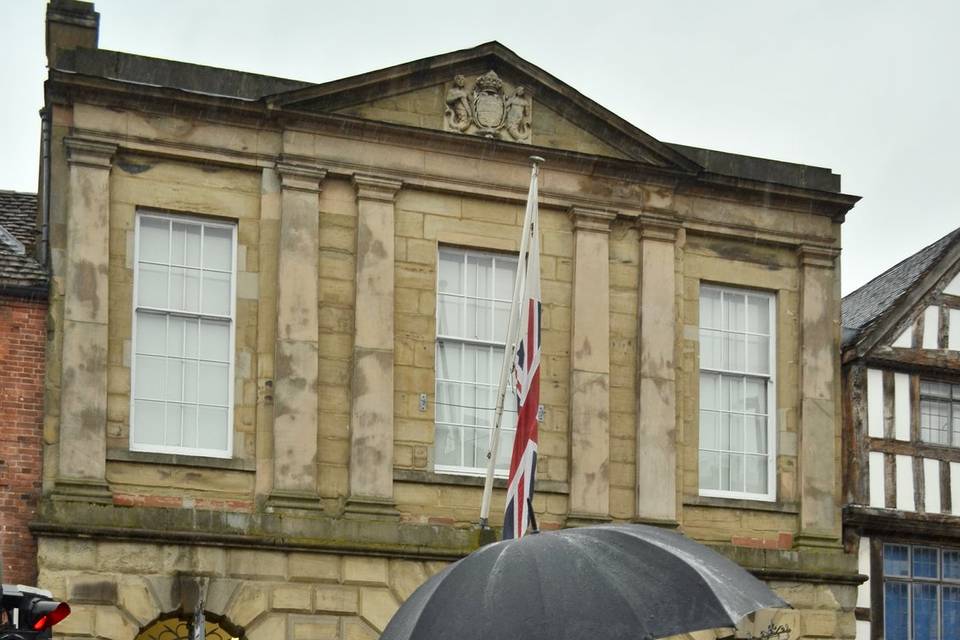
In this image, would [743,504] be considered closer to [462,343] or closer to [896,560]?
[896,560]

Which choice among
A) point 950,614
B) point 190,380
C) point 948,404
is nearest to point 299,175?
point 190,380

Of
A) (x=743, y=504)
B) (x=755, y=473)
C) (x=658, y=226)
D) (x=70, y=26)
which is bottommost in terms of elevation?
(x=743, y=504)

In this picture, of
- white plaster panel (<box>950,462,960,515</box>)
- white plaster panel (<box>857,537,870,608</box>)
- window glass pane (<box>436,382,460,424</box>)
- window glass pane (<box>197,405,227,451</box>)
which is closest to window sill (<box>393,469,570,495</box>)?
window glass pane (<box>436,382,460,424</box>)

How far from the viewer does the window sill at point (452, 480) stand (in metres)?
20.2

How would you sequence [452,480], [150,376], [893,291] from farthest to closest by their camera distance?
[893,291] < [452,480] < [150,376]

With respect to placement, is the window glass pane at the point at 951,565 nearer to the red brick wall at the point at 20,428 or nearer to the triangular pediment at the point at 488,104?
the triangular pediment at the point at 488,104

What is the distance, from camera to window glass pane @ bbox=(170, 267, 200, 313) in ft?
65.0

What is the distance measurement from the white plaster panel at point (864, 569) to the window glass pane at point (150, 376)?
842 cm

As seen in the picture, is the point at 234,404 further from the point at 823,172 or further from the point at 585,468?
the point at 823,172

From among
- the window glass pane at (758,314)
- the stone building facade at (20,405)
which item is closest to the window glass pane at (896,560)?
the window glass pane at (758,314)

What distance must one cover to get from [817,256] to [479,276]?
4254 mm

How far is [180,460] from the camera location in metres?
19.3

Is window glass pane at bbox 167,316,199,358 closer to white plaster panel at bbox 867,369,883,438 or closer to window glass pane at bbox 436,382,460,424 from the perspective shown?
window glass pane at bbox 436,382,460,424

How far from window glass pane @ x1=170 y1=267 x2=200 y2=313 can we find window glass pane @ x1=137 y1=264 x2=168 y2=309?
8 centimetres
